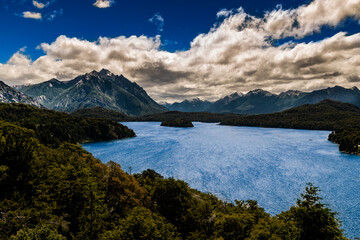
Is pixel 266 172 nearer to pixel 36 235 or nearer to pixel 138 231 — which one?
pixel 138 231

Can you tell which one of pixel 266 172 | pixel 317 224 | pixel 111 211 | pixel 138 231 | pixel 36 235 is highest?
pixel 36 235

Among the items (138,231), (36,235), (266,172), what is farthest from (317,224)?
(266,172)

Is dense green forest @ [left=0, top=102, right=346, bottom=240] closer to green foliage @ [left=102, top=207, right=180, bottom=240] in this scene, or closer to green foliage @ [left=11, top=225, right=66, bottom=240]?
green foliage @ [left=102, top=207, right=180, bottom=240]

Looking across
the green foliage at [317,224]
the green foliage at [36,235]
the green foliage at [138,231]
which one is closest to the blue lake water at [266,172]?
the green foliage at [317,224]

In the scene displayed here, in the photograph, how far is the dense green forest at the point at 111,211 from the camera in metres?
31.4

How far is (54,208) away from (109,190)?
15.9m

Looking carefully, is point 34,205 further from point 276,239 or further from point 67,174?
point 276,239

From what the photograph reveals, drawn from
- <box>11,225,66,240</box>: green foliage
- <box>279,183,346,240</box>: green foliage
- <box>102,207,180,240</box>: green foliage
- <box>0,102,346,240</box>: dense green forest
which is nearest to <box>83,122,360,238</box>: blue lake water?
<box>0,102,346,240</box>: dense green forest

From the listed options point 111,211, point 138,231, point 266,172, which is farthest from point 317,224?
point 266,172

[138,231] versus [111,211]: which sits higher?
[138,231]

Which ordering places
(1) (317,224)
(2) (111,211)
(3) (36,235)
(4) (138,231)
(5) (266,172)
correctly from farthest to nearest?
(5) (266,172), (2) (111,211), (1) (317,224), (4) (138,231), (3) (36,235)

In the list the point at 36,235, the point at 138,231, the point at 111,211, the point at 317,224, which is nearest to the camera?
the point at 36,235

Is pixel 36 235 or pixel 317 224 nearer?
pixel 36 235

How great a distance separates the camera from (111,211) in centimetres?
4897
